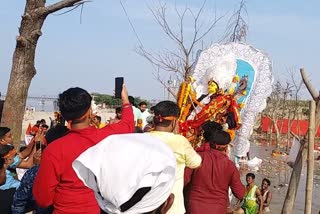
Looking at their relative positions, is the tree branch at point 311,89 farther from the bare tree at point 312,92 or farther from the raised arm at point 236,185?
the raised arm at point 236,185

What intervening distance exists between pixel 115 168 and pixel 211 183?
2914mm

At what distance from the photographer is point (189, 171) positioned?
4.74 metres

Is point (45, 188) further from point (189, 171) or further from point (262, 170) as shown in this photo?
point (262, 170)

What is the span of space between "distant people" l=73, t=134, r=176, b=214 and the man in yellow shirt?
6.97 feet

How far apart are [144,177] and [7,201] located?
241cm

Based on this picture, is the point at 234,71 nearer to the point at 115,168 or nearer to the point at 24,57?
the point at 24,57

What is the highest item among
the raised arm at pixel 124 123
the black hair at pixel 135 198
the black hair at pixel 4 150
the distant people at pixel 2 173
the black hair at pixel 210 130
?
the raised arm at pixel 124 123

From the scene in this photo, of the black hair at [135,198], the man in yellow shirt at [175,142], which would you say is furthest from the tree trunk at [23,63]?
the black hair at [135,198]

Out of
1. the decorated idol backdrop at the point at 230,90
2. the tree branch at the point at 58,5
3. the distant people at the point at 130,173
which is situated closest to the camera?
the distant people at the point at 130,173

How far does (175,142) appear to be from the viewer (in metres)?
4.21

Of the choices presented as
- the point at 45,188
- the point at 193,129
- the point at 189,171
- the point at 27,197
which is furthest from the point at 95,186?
the point at 193,129

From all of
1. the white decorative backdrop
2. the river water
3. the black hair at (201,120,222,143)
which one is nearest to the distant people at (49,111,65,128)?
the black hair at (201,120,222,143)

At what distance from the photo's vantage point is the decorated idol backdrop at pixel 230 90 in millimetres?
6965

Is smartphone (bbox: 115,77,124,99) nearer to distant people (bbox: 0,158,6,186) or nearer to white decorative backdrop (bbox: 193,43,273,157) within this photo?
distant people (bbox: 0,158,6,186)
